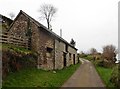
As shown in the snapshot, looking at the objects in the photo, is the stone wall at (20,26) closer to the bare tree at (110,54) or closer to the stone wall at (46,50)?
the stone wall at (46,50)

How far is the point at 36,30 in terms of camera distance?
26828mm

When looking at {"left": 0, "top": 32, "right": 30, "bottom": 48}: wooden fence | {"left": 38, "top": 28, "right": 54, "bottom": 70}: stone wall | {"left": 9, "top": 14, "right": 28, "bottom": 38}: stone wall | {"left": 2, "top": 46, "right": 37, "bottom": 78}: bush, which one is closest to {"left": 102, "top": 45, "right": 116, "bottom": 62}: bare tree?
{"left": 38, "top": 28, "right": 54, "bottom": 70}: stone wall

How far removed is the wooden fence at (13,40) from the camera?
2205 cm

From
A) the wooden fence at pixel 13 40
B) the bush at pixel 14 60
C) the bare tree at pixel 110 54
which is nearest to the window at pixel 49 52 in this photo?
the wooden fence at pixel 13 40

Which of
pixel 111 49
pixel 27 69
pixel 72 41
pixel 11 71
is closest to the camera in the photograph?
pixel 11 71

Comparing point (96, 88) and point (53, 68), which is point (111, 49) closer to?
point (53, 68)

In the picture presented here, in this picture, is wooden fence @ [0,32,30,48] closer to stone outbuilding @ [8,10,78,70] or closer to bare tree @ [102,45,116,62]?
stone outbuilding @ [8,10,78,70]

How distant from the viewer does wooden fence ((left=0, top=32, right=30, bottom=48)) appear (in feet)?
72.3

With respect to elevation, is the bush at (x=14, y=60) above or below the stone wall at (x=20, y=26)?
below

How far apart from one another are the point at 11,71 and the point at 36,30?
30.8 ft

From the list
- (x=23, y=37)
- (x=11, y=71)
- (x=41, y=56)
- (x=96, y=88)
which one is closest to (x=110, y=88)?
(x=96, y=88)

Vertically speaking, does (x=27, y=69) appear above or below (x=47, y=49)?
below

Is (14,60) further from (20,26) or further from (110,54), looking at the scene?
(110,54)

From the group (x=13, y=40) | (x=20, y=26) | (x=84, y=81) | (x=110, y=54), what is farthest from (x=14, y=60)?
(x=110, y=54)
